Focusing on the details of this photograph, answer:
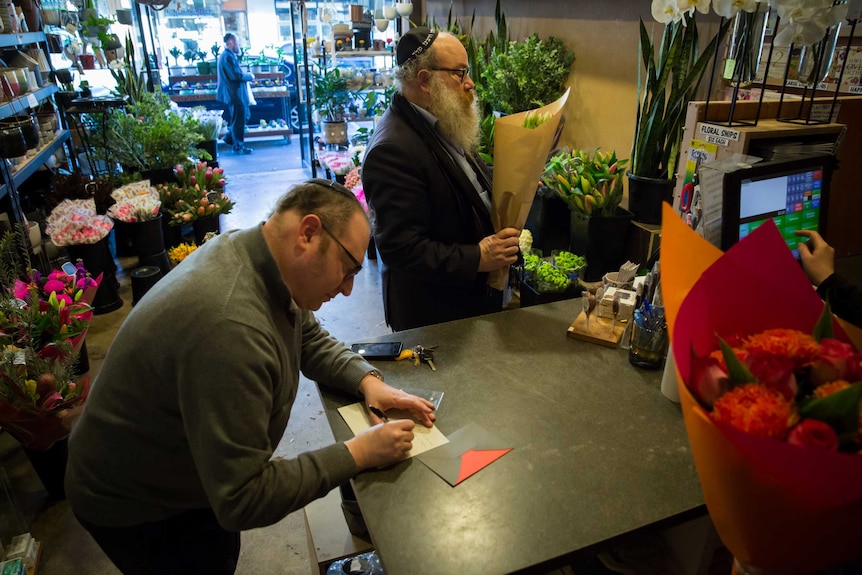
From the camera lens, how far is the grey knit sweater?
1005mm

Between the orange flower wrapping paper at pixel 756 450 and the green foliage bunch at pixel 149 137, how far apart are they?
4.63 m

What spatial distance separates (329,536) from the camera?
160 centimetres

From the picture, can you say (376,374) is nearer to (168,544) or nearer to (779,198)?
(168,544)

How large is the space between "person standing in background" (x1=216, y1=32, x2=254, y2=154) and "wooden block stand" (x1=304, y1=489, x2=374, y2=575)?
24.8 feet

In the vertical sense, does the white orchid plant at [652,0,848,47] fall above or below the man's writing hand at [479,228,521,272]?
above

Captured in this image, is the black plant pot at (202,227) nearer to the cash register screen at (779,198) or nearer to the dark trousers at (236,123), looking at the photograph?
the cash register screen at (779,198)

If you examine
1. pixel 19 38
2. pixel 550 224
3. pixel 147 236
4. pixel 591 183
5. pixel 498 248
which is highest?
pixel 19 38

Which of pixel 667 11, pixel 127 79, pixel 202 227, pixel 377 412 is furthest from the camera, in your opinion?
pixel 127 79

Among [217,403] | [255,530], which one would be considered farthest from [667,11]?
[255,530]

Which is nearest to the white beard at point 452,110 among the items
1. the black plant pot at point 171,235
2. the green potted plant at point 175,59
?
the black plant pot at point 171,235

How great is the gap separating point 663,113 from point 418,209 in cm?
117

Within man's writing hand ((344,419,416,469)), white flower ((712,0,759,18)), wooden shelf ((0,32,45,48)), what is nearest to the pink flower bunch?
wooden shelf ((0,32,45,48))

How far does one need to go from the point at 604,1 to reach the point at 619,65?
0.36m

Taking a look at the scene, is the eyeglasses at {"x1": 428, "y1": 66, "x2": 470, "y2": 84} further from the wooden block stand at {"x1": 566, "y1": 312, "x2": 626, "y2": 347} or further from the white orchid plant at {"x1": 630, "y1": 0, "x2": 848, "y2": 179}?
the wooden block stand at {"x1": 566, "y1": 312, "x2": 626, "y2": 347}
